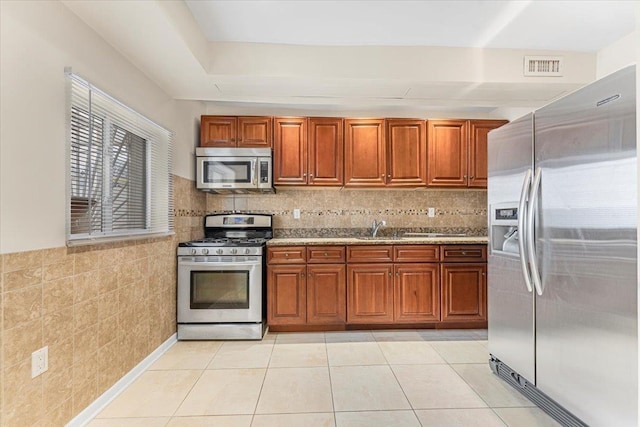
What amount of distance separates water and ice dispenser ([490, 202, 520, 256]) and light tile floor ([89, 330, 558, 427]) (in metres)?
0.92

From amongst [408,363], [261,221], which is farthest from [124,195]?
[408,363]

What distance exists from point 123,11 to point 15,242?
1.28 metres

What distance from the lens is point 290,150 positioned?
12.1ft

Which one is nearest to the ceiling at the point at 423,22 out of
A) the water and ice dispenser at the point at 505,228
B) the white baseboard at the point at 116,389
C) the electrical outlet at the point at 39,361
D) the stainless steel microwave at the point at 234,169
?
the stainless steel microwave at the point at 234,169

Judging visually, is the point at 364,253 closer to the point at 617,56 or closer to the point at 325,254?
the point at 325,254

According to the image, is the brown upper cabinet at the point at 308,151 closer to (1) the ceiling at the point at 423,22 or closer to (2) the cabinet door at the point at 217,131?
(2) the cabinet door at the point at 217,131

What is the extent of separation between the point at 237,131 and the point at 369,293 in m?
2.16

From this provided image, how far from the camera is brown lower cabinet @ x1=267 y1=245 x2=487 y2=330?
338cm

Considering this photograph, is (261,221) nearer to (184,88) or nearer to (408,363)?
(184,88)

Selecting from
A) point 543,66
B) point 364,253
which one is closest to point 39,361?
point 364,253

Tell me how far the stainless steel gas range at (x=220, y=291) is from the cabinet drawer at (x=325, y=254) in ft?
1.59

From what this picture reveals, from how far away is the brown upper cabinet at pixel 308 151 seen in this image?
3.68 metres

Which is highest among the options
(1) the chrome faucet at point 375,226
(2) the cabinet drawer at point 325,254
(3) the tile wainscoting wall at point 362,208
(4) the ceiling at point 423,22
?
(4) the ceiling at point 423,22

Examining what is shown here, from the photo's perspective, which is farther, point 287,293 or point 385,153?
point 385,153
